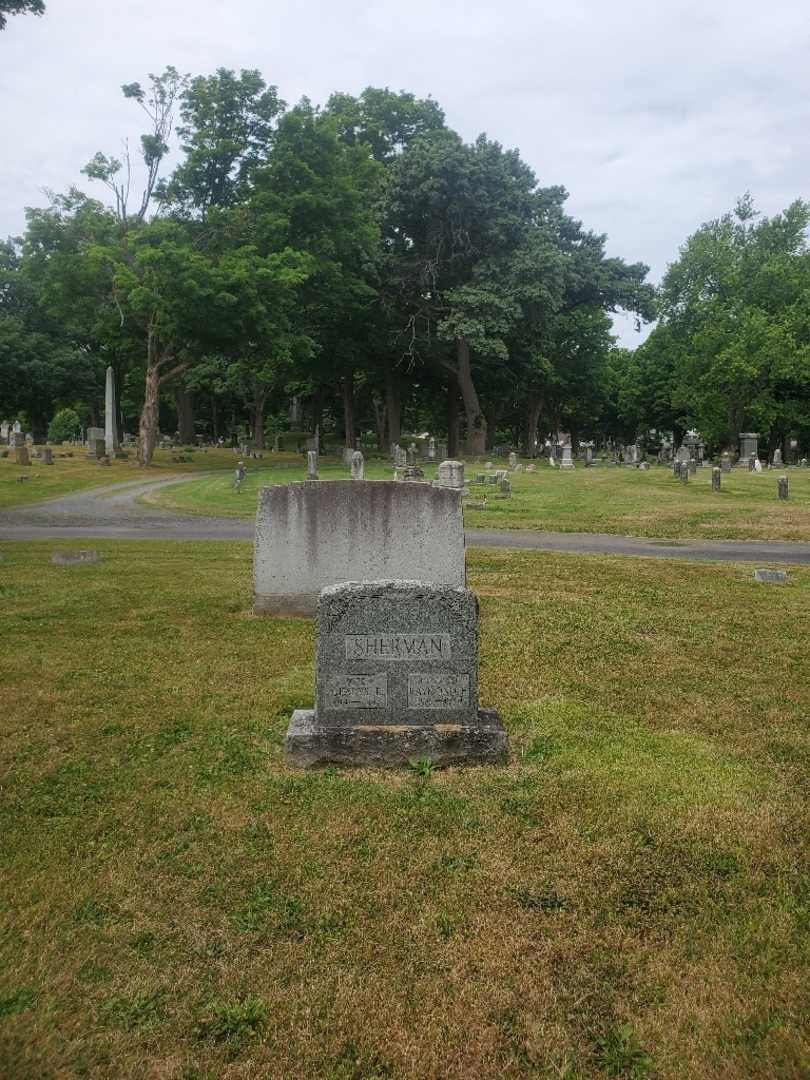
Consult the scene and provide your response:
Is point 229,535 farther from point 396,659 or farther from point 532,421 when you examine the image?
point 532,421

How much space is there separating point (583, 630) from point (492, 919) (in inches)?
199

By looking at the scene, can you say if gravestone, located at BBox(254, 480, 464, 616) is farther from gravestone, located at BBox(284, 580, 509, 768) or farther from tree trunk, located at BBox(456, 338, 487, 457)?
tree trunk, located at BBox(456, 338, 487, 457)

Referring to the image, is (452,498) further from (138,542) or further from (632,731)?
(138,542)

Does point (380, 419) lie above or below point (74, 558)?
above

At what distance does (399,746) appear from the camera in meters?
4.81

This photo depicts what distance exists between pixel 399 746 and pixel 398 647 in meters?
0.63

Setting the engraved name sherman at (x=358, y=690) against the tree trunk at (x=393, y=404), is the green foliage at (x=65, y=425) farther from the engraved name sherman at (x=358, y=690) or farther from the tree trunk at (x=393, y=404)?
the engraved name sherman at (x=358, y=690)

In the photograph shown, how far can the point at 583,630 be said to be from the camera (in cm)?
804

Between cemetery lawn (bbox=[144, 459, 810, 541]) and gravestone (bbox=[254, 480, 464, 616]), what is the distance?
9565 millimetres

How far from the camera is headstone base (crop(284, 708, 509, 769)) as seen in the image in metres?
4.80

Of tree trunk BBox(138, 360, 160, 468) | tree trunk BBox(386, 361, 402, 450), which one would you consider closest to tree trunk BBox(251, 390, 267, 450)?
tree trunk BBox(386, 361, 402, 450)

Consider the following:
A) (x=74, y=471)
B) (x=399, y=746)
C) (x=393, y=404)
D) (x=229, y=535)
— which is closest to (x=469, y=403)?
(x=393, y=404)

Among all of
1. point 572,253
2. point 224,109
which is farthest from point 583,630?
point 572,253

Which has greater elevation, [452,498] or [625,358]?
[625,358]
